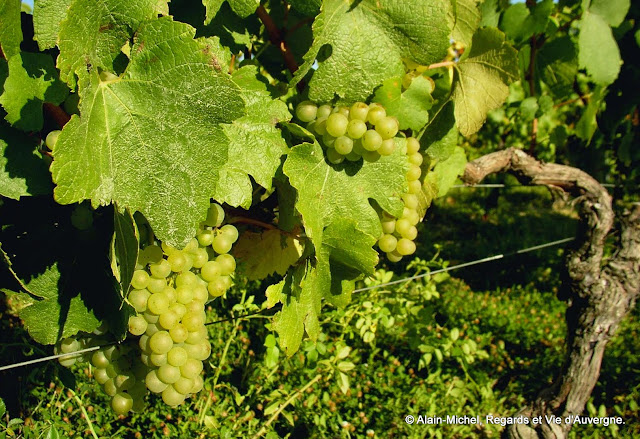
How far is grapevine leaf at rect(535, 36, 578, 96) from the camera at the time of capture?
206 cm

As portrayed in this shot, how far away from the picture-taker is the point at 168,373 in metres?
1.08

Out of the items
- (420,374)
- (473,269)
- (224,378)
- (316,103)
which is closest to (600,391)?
(420,374)

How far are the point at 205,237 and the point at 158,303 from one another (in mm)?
163

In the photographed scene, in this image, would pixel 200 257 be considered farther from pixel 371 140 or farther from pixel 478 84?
pixel 478 84

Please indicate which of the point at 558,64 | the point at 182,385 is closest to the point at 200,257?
the point at 182,385

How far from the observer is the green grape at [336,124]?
1058mm

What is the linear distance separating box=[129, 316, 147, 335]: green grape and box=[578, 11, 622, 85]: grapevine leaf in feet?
5.79

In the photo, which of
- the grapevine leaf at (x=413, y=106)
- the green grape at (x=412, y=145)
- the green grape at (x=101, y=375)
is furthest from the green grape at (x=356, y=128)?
the green grape at (x=101, y=375)

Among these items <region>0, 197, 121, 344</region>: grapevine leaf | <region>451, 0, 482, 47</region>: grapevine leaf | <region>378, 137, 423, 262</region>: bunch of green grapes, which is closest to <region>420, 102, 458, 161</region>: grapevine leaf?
<region>378, 137, 423, 262</region>: bunch of green grapes

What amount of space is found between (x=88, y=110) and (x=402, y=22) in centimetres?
61

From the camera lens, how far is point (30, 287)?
40.0 inches

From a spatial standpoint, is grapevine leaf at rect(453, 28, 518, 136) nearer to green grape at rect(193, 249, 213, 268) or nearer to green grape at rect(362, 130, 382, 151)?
green grape at rect(362, 130, 382, 151)

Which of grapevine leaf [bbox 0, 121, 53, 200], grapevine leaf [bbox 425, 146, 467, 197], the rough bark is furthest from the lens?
the rough bark

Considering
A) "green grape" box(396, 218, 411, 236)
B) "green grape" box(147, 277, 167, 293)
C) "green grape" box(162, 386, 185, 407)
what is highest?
"green grape" box(147, 277, 167, 293)
